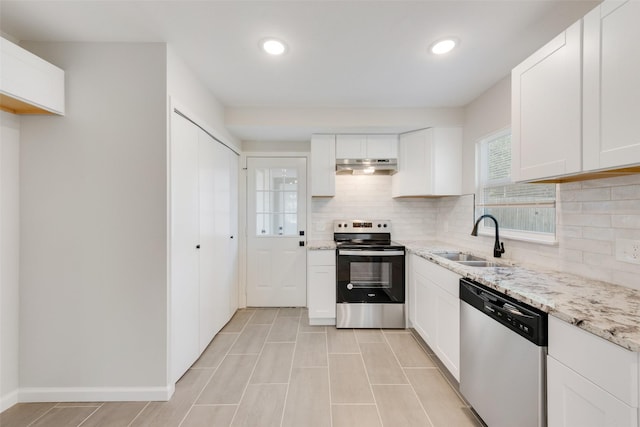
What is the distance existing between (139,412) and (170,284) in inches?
31.8

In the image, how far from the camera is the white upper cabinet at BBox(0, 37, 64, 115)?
4.75 ft

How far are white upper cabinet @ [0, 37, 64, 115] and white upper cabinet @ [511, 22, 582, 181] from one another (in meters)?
2.89

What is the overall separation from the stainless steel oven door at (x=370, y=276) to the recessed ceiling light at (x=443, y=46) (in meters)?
1.85

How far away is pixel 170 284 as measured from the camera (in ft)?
5.99

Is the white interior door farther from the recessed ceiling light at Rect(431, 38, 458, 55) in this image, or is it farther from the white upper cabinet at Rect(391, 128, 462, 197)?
the recessed ceiling light at Rect(431, 38, 458, 55)

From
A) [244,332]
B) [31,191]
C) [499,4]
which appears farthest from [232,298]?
[499,4]

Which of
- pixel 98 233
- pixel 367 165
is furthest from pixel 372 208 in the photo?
pixel 98 233

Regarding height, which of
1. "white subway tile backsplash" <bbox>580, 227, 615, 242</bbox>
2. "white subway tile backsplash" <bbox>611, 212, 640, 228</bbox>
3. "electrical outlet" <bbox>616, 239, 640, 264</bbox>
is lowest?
"electrical outlet" <bbox>616, 239, 640, 264</bbox>

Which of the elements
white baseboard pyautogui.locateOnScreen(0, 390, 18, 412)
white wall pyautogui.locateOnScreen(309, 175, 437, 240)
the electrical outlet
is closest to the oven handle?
white wall pyautogui.locateOnScreen(309, 175, 437, 240)

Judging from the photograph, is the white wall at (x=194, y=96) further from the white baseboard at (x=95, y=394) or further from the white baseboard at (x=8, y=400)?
the white baseboard at (x=8, y=400)

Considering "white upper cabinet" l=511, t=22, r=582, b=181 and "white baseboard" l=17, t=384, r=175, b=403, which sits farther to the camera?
"white baseboard" l=17, t=384, r=175, b=403

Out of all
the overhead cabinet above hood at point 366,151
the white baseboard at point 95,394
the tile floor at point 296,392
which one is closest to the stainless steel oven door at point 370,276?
the tile floor at point 296,392

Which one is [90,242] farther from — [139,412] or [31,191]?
[139,412]

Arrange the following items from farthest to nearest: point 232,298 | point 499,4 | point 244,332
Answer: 1. point 232,298
2. point 244,332
3. point 499,4
